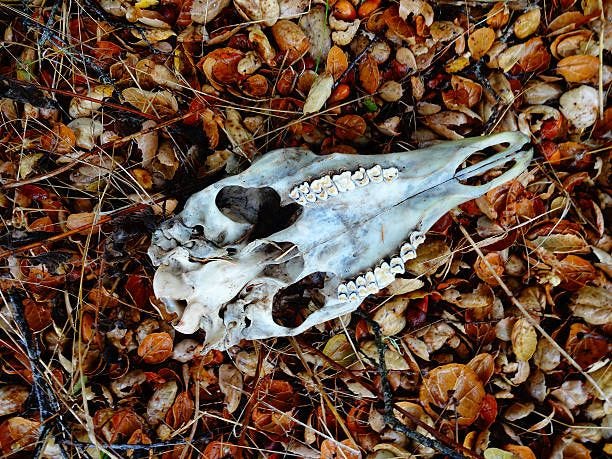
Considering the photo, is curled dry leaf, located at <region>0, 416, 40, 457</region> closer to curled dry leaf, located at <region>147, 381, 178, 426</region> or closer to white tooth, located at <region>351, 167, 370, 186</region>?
curled dry leaf, located at <region>147, 381, 178, 426</region>

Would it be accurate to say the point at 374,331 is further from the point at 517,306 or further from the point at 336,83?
the point at 336,83

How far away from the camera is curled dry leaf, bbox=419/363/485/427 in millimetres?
1520

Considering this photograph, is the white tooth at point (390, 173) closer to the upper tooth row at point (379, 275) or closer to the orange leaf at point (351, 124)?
the upper tooth row at point (379, 275)

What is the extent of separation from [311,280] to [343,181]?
30cm

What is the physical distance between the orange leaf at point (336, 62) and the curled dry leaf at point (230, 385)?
2.72 ft

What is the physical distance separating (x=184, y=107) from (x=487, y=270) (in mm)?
920

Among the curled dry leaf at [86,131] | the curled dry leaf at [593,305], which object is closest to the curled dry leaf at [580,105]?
the curled dry leaf at [593,305]

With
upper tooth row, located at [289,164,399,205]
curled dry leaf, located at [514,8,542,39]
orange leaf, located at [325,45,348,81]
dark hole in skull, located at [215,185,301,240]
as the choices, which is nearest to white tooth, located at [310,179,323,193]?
upper tooth row, located at [289,164,399,205]

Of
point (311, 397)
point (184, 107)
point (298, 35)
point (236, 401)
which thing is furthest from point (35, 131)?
point (311, 397)

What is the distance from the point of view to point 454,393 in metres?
1.53

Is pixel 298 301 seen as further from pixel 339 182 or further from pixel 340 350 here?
pixel 339 182

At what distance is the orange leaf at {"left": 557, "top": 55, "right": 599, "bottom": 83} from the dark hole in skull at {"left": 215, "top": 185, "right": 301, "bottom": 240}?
0.80 meters

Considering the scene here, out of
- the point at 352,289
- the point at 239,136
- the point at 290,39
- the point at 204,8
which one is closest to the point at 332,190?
the point at 352,289

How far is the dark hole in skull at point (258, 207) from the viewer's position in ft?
4.53
